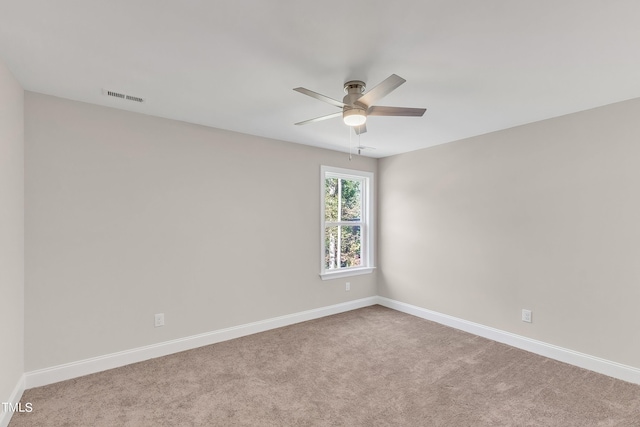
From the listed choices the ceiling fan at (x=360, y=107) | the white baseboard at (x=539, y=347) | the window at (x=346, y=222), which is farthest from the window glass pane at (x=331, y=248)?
the ceiling fan at (x=360, y=107)

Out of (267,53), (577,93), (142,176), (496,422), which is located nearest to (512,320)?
(496,422)

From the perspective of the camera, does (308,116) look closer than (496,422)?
No

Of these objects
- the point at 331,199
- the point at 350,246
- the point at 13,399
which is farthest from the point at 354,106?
the point at 13,399

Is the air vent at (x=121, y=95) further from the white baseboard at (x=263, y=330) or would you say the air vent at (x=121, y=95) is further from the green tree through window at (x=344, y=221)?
the green tree through window at (x=344, y=221)

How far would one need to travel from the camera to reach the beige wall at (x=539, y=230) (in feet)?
8.99

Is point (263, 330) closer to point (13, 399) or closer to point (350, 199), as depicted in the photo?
point (13, 399)

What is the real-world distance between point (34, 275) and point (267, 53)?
2.56m

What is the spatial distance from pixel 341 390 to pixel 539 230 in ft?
8.38

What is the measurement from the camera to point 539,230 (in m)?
3.25

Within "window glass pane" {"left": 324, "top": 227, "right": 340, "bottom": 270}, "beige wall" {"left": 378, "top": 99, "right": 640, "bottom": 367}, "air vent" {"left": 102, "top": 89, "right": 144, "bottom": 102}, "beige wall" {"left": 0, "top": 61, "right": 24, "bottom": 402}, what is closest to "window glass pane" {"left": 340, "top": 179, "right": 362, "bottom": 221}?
"window glass pane" {"left": 324, "top": 227, "right": 340, "bottom": 270}

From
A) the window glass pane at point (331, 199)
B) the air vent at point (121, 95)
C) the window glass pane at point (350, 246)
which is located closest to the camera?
the air vent at point (121, 95)

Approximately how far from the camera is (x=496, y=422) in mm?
2127

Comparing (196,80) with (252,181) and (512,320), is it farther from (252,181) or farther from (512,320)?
(512,320)

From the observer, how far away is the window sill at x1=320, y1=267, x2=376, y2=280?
14.5 feet
